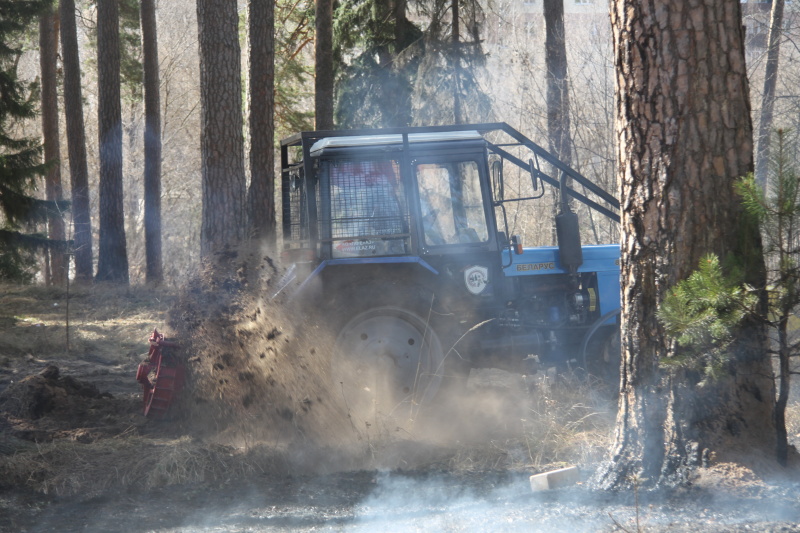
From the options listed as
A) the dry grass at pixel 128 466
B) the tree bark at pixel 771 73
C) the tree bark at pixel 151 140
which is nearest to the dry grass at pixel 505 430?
the dry grass at pixel 128 466

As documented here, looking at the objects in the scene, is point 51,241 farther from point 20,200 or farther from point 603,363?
point 603,363

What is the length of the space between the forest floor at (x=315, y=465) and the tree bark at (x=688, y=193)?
24 centimetres

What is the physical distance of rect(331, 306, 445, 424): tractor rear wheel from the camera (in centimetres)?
673

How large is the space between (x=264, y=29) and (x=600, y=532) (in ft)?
33.4

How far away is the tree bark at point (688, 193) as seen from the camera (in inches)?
156

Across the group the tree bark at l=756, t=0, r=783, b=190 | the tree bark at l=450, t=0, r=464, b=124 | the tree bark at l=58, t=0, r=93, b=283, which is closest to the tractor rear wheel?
the tree bark at l=756, t=0, r=783, b=190

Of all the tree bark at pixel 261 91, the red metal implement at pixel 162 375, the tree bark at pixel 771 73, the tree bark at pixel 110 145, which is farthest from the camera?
the tree bark at pixel 110 145

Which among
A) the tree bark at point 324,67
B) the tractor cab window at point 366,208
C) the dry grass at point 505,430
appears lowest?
the dry grass at point 505,430

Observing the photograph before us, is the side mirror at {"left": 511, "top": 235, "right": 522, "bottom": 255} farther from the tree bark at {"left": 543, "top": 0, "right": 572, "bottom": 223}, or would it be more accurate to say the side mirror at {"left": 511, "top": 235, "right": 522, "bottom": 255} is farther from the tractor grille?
the tree bark at {"left": 543, "top": 0, "right": 572, "bottom": 223}

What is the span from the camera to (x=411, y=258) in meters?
6.80

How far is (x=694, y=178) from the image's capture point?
3.99 meters

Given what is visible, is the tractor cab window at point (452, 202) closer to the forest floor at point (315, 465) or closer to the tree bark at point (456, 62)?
the forest floor at point (315, 465)

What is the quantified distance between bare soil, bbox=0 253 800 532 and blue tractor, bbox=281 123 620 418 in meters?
0.32

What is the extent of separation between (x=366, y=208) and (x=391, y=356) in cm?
139
